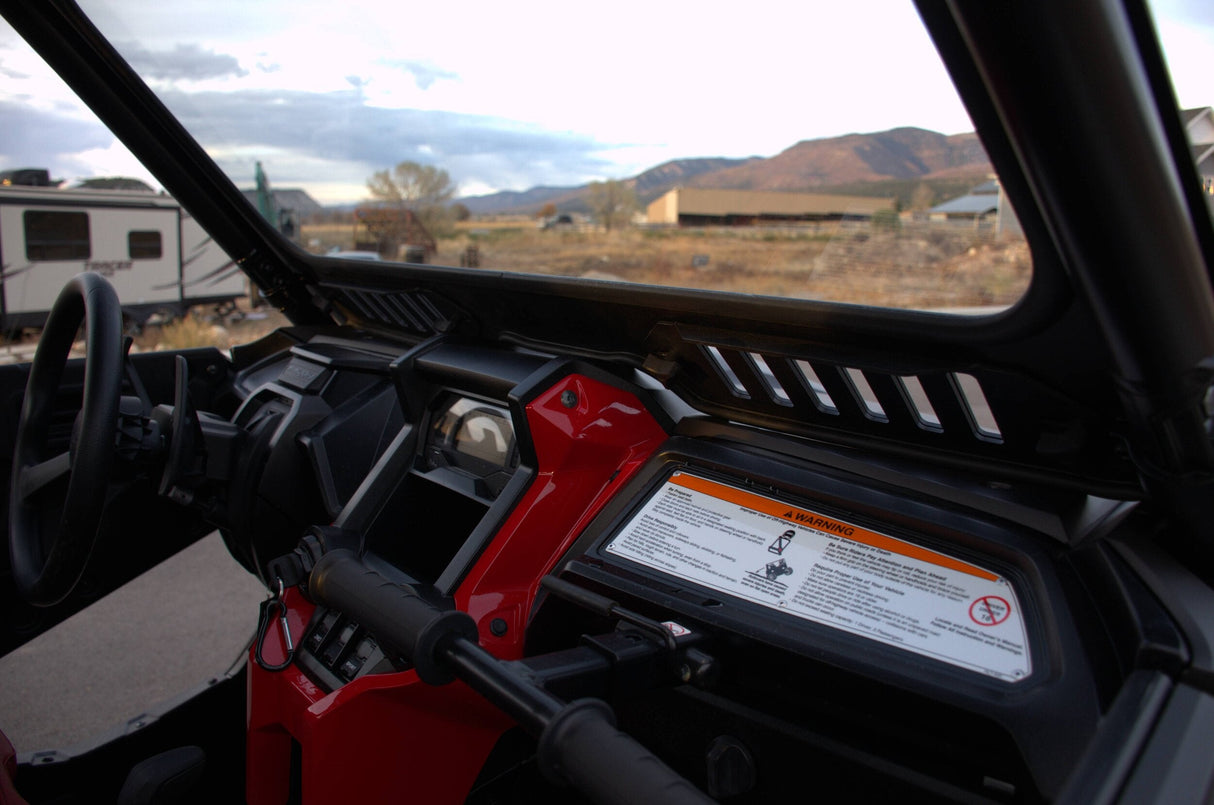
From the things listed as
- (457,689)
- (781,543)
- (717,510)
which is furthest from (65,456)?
(781,543)

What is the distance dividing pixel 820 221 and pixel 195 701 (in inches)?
82.9

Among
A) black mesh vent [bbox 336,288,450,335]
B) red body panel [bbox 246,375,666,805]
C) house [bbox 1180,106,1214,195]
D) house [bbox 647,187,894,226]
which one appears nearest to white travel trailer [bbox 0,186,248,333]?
black mesh vent [bbox 336,288,450,335]

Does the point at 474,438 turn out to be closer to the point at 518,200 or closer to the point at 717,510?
the point at 717,510

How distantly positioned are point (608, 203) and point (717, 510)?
132 cm

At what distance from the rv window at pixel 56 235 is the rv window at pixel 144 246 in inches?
24.7

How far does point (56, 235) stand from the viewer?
37.8ft

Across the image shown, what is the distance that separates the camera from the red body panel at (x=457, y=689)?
4.91 feet

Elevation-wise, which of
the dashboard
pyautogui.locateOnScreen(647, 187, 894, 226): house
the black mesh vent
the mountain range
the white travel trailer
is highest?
the mountain range

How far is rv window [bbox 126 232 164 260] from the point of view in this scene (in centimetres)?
1255

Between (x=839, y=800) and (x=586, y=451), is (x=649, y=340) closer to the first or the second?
(x=586, y=451)

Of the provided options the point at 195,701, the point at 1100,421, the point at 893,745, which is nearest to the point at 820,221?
the point at 1100,421

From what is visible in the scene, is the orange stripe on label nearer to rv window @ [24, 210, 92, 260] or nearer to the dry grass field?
the dry grass field

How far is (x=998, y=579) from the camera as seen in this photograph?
1.34 metres

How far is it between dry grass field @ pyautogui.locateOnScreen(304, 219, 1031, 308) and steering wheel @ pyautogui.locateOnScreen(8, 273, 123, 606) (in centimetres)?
91
